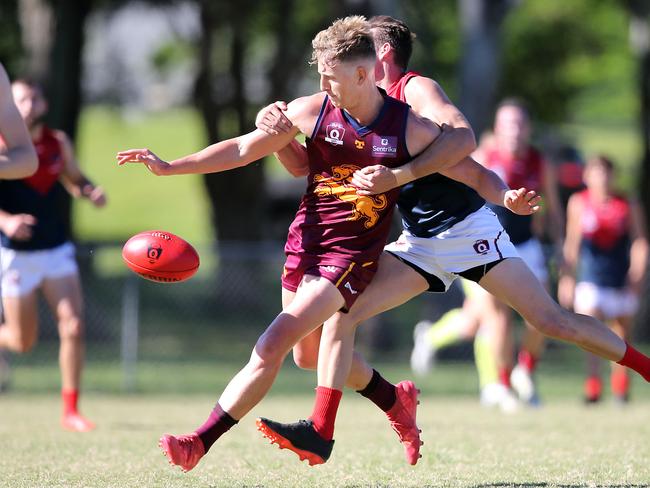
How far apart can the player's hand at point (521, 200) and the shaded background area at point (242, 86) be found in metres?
7.90

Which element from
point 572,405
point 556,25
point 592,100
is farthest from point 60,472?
point 592,100

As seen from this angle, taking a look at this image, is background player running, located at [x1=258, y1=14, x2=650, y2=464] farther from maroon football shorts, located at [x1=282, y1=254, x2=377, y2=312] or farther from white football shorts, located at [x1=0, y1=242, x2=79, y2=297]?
white football shorts, located at [x1=0, y1=242, x2=79, y2=297]

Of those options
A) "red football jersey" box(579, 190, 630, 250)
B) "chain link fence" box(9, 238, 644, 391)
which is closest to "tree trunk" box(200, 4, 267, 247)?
"chain link fence" box(9, 238, 644, 391)

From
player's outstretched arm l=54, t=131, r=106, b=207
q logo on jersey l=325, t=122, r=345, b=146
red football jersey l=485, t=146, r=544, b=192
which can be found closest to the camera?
q logo on jersey l=325, t=122, r=345, b=146

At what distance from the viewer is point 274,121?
5500 mm

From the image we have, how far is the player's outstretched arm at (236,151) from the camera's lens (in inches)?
217

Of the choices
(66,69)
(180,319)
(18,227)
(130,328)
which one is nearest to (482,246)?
(18,227)

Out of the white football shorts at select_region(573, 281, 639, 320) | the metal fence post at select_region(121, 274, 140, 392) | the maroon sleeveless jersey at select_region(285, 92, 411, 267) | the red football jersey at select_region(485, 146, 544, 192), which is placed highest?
the maroon sleeveless jersey at select_region(285, 92, 411, 267)

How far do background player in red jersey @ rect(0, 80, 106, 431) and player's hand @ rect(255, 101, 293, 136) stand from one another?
10.1 feet

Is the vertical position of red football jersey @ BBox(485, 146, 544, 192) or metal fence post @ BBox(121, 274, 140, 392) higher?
red football jersey @ BBox(485, 146, 544, 192)

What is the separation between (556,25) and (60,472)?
2478 centimetres

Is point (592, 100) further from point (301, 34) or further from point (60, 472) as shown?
point (60, 472)

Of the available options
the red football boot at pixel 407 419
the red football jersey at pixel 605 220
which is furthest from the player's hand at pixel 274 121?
the red football jersey at pixel 605 220

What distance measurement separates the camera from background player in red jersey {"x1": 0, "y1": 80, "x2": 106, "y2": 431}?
27.8 ft
